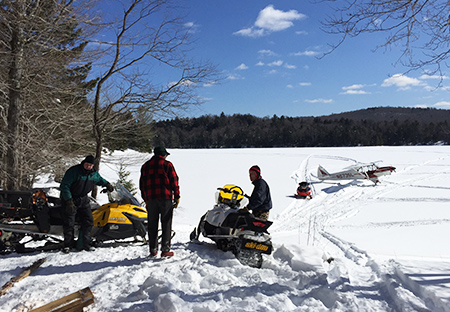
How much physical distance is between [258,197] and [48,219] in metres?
3.16

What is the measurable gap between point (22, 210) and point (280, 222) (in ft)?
29.4

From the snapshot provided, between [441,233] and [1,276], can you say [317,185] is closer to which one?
[441,233]

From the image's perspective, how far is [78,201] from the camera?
4.89 meters

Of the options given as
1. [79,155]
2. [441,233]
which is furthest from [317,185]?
[79,155]

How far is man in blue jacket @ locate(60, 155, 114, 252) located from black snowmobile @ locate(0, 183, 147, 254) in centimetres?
21

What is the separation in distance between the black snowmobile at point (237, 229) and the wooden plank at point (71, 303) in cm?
203

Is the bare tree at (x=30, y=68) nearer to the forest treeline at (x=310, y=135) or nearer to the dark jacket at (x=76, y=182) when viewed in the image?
the dark jacket at (x=76, y=182)

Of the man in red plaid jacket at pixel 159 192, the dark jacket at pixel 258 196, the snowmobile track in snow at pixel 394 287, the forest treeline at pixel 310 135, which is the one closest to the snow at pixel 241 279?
the snowmobile track in snow at pixel 394 287

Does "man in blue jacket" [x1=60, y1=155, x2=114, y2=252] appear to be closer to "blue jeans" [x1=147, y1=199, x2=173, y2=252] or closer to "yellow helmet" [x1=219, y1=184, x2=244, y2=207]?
"blue jeans" [x1=147, y1=199, x2=173, y2=252]

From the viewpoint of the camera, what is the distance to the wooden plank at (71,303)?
2.71 metres

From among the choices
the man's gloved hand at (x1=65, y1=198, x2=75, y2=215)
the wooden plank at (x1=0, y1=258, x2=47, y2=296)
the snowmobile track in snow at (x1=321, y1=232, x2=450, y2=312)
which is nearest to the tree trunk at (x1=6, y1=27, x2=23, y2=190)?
the man's gloved hand at (x1=65, y1=198, x2=75, y2=215)

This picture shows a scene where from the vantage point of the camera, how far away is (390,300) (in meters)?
3.16

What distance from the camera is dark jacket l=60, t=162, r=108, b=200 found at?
473 cm

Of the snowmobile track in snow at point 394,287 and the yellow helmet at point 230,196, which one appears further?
the yellow helmet at point 230,196
